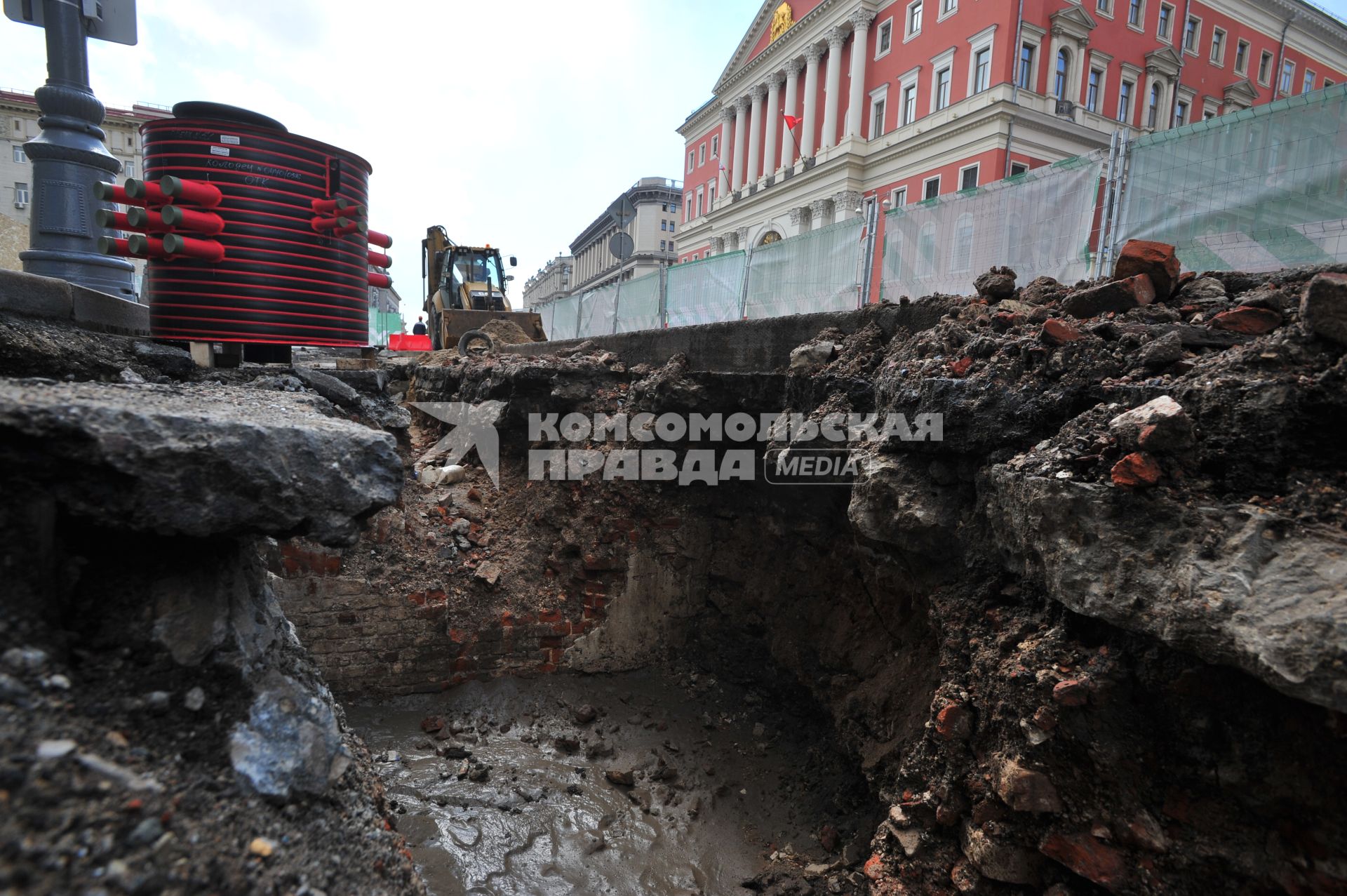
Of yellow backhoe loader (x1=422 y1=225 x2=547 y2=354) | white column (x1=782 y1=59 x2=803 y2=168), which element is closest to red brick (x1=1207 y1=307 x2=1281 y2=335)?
yellow backhoe loader (x1=422 y1=225 x2=547 y2=354)

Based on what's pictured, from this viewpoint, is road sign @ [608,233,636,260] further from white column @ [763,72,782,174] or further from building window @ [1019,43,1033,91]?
white column @ [763,72,782,174]

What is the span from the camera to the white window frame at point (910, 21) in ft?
73.9

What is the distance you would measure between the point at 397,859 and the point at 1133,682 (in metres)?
2.12

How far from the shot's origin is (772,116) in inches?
1144

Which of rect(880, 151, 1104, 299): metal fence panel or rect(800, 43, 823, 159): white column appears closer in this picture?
rect(880, 151, 1104, 299): metal fence panel

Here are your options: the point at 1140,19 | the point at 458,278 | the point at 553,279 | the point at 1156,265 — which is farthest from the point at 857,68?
the point at 553,279

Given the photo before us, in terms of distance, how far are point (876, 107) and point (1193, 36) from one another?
11092 millimetres

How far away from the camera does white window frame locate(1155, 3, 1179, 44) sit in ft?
72.2

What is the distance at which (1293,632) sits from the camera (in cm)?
147

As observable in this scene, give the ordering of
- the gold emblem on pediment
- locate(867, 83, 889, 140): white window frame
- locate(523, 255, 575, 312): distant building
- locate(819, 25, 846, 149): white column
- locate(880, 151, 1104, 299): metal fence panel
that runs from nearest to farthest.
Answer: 1. locate(880, 151, 1104, 299): metal fence panel
2. locate(867, 83, 889, 140): white window frame
3. locate(819, 25, 846, 149): white column
4. the gold emblem on pediment
5. locate(523, 255, 575, 312): distant building

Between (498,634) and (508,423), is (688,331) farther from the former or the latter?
(498,634)

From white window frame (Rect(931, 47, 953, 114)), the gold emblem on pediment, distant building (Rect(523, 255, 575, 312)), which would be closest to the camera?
white window frame (Rect(931, 47, 953, 114))

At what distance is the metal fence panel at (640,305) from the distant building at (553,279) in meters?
49.1

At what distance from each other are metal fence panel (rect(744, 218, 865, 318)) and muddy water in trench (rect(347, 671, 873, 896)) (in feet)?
12.3
